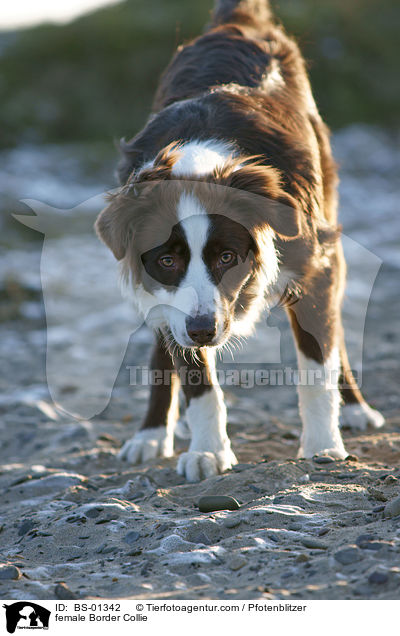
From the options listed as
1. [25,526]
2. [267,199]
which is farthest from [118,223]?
[25,526]

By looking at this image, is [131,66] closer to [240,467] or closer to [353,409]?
[353,409]

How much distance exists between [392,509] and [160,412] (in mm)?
2223

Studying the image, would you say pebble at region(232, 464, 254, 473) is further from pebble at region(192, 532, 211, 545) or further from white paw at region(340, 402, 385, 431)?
white paw at region(340, 402, 385, 431)

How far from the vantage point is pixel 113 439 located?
18.1 ft

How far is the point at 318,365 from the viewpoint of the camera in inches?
185

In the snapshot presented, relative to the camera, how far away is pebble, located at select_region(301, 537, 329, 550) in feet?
10.0

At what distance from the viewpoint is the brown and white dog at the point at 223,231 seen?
397cm

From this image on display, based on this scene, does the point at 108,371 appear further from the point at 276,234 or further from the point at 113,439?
the point at 276,234

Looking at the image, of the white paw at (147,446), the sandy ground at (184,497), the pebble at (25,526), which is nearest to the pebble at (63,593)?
the sandy ground at (184,497)

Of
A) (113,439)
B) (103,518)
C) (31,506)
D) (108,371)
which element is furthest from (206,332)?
(108,371)

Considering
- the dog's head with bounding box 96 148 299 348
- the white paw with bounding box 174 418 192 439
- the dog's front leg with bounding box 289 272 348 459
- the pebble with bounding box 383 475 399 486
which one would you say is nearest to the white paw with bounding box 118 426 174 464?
the white paw with bounding box 174 418 192 439

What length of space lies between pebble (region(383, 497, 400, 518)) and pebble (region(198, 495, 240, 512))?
75cm

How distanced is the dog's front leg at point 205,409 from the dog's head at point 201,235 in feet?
1.40

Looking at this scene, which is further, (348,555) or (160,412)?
(160,412)
